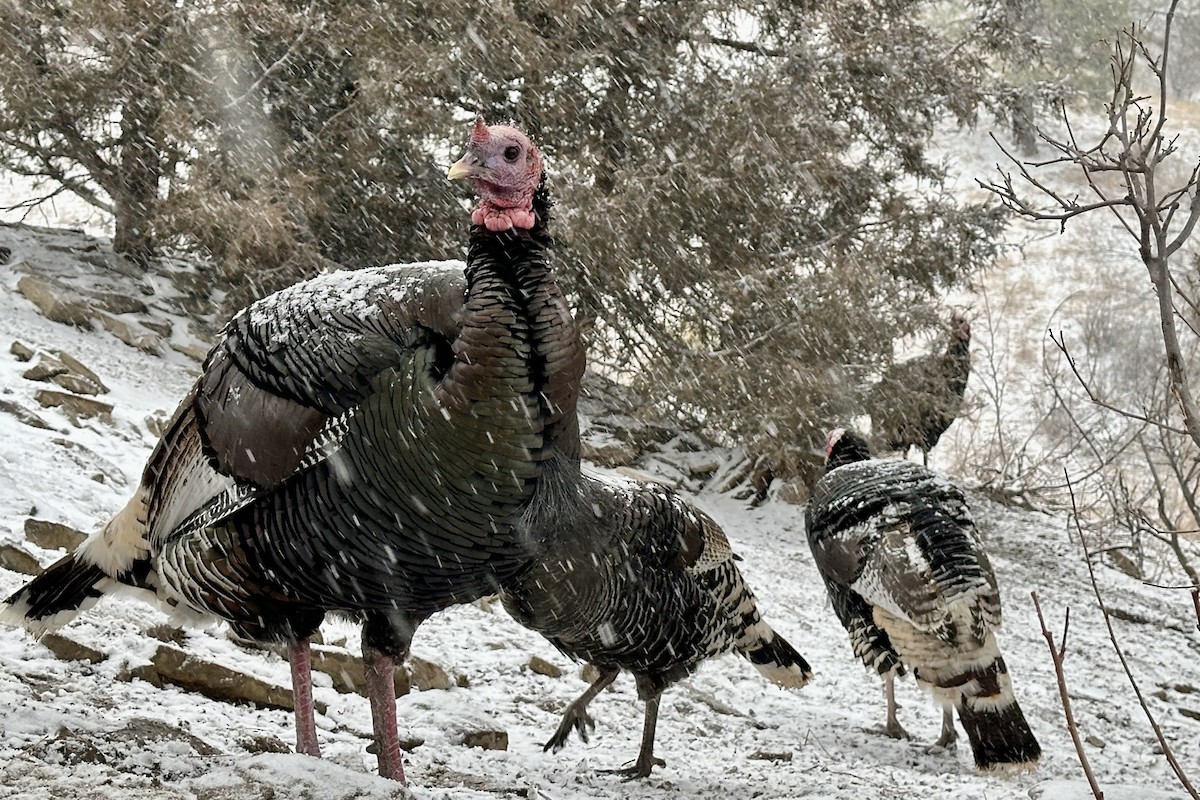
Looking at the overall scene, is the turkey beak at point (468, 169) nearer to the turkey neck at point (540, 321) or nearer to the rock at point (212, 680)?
the turkey neck at point (540, 321)

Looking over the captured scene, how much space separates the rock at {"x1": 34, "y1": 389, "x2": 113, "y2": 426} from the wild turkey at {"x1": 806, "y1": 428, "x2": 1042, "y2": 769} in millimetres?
4192

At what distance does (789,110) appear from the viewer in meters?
9.02

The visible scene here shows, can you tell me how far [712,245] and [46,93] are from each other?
557cm

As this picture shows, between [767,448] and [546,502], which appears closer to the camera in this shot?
[546,502]

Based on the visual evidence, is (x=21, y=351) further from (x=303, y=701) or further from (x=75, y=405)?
(x=303, y=701)

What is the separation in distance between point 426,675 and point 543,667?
2.74 ft

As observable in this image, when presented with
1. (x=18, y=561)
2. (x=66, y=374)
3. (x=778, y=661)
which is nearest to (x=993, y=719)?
(x=778, y=661)

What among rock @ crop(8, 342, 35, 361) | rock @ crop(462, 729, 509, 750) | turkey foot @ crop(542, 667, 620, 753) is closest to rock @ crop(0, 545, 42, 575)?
rock @ crop(462, 729, 509, 750)

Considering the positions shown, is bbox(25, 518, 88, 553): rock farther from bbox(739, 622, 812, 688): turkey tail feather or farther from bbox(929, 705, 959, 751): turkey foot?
bbox(929, 705, 959, 751): turkey foot

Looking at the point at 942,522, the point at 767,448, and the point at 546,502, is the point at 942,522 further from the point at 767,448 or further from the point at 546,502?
the point at 767,448

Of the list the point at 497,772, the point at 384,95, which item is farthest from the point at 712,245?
the point at 497,772

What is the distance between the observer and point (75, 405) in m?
6.25

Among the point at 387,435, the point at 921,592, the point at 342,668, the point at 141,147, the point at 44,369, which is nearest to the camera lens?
the point at 387,435

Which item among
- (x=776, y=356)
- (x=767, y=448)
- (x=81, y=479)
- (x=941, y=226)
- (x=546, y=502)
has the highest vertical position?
(x=941, y=226)
